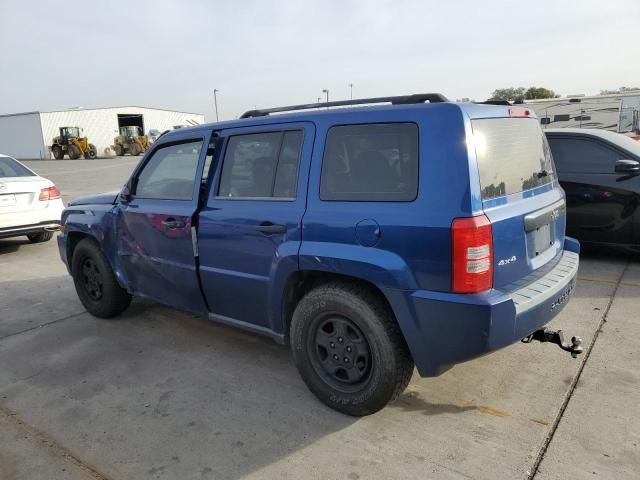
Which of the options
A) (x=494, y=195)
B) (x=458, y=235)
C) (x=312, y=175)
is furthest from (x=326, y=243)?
(x=494, y=195)

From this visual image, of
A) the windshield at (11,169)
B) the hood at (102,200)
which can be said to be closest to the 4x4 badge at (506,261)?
the hood at (102,200)

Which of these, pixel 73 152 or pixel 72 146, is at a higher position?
pixel 72 146

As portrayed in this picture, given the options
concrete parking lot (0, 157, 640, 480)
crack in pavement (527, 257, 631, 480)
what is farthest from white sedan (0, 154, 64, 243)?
crack in pavement (527, 257, 631, 480)

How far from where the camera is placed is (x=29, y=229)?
7.57 metres

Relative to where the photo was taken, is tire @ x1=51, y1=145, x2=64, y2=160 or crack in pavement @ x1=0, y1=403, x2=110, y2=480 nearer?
crack in pavement @ x1=0, y1=403, x2=110, y2=480

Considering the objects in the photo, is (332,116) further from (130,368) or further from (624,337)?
(624,337)

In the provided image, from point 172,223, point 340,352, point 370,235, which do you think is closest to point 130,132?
point 172,223

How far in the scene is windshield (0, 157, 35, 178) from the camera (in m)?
7.86

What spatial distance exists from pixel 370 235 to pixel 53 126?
49.6 m

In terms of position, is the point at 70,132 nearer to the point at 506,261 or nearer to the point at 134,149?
the point at 134,149

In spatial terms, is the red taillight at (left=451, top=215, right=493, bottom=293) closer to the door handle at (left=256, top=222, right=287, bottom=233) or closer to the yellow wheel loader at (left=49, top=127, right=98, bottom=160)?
the door handle at (left=256, top=222, right=287, bottom=233)

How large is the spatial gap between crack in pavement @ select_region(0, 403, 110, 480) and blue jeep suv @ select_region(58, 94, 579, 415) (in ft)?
4.17

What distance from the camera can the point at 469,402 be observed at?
3.09m

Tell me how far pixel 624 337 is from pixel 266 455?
2.94 meters
